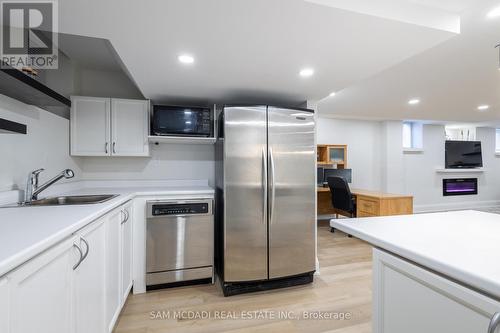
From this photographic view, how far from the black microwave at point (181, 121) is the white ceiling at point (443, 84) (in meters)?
1.98

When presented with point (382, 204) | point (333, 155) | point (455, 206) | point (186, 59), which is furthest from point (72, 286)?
point (455, 206)

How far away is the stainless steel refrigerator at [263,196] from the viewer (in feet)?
7.19

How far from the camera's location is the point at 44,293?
2.76 ft

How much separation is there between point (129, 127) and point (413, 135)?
21.8ft

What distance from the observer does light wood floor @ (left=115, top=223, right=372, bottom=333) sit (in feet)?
5.77

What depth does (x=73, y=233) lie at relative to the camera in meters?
1.05

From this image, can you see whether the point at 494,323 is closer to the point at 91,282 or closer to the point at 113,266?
the point at 91,282

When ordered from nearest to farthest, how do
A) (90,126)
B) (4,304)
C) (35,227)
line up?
(4,304) < (35,227) < (90,126)

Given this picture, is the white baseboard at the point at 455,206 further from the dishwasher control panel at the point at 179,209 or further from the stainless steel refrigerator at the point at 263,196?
the dishwasher control panel at the point at 179,209

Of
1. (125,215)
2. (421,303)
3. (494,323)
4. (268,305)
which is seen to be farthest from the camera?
(268,305)

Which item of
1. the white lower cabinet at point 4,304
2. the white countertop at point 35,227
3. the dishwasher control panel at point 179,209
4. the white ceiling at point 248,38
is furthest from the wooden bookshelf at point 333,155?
the white lower cabinet at point 4,304

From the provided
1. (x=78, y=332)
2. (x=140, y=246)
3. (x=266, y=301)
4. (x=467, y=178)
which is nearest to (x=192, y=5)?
(x=78, y=332)

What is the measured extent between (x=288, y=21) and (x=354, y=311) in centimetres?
226

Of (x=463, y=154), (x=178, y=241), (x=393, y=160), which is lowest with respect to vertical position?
(x=178, y=241)
